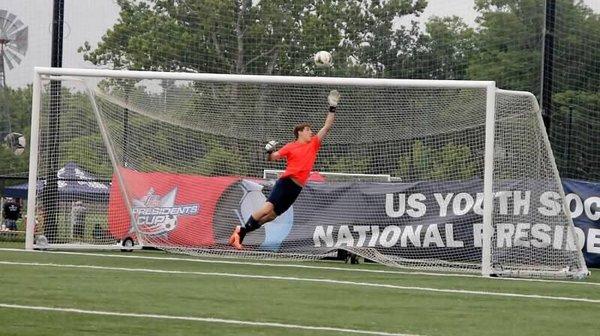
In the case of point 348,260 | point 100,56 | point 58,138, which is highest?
point 100,56

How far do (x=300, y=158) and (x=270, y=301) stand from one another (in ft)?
21.8

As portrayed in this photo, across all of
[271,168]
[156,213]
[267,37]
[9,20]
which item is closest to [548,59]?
[271,168]

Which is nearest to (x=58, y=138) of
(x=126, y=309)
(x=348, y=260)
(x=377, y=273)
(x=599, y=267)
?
(x=348, y=260)

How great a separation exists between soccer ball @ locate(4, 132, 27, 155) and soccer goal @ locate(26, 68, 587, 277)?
352cm

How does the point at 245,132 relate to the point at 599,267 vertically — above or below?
above

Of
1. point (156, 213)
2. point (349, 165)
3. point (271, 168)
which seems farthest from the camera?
point (271, 168)

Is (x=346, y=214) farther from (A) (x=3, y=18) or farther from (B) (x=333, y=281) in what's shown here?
(A) (x=3, y=18)

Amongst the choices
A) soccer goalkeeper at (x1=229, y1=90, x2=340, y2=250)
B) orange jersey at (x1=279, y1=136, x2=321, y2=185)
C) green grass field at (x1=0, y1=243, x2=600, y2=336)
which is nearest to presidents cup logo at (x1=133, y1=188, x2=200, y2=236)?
soccer goalkeeper at (x1=229, y1=90, x2=340, y2=250)

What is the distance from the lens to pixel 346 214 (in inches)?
828

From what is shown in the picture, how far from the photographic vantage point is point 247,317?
35.5ft

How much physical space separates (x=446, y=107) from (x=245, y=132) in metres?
3.37

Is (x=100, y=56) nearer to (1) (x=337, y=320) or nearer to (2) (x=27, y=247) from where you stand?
(2) (x=27, y=247)

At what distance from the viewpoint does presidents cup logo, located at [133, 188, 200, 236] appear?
71.3 feet

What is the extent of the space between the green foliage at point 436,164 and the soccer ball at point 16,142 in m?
8.14
